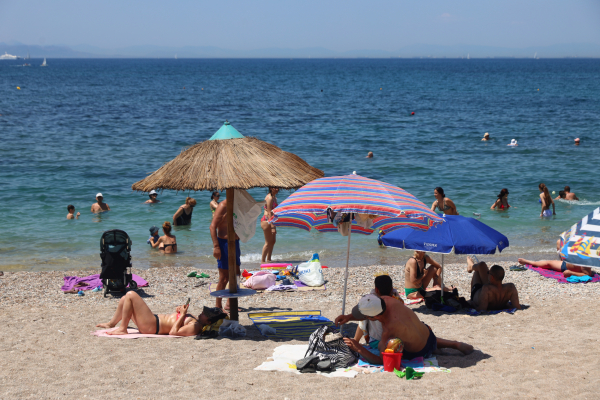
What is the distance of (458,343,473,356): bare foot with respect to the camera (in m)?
5.58

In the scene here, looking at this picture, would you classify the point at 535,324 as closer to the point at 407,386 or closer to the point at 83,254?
the point at 407,386

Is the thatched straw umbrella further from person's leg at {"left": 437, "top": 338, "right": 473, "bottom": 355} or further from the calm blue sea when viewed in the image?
the calm blue sea

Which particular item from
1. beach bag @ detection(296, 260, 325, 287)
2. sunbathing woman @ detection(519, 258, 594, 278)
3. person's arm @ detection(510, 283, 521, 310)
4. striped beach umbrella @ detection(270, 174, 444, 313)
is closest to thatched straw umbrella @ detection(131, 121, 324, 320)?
striped beach umbrella @ detection(270, 174, 444, 313)

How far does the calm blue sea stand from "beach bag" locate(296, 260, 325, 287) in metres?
2.29

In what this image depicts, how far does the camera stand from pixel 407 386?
4.76 meters

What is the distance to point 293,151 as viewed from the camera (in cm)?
2642

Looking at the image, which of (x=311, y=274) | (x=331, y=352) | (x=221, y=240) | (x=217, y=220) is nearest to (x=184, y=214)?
(x=311, y=274)

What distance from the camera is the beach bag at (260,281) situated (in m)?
8.84

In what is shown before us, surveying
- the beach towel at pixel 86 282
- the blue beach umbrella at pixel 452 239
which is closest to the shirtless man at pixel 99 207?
the beach towel at pixel 86 282

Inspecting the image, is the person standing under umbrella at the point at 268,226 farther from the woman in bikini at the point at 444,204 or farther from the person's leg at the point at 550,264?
the person's leg at the point at 550,264

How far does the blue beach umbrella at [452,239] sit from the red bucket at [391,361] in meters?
1.91

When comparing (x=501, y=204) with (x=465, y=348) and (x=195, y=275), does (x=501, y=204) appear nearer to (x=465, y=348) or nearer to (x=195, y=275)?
(x=195, y=275)

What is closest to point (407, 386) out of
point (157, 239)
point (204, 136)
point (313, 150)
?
point (157, 239)

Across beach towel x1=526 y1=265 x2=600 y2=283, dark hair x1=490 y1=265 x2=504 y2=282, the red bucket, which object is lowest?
beach towel x1=526 y1=265 x2=600 y2=283
